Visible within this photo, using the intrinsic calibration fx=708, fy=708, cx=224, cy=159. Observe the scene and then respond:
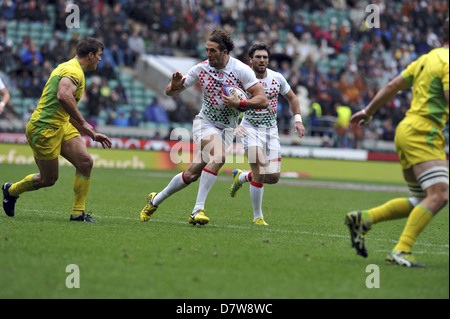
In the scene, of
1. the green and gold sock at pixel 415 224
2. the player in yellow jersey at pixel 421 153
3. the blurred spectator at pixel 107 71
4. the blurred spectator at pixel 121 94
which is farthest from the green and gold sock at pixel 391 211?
the blurred spectator at pixel 107 71

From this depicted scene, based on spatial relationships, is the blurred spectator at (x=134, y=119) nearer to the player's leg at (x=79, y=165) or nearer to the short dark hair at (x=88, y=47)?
the player's leg at (x=79, y=165)

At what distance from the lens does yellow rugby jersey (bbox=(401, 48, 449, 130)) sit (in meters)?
6.59

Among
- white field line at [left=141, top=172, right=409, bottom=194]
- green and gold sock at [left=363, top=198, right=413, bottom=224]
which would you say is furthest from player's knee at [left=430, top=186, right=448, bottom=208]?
white field line at [left=141, top=172, right=409, bottom=194]

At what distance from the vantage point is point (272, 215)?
12070 mm

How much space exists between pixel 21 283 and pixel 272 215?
7074 mm

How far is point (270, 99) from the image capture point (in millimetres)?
11102

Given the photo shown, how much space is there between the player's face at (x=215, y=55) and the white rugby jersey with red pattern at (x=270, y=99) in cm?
155

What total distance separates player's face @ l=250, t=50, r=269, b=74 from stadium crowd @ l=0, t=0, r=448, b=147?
47.7ft

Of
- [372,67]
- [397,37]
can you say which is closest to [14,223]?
[372,67]

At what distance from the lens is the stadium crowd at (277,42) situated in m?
25.3

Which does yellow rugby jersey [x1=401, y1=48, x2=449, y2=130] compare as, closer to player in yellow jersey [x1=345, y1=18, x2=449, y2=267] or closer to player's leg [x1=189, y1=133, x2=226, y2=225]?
player in yellow jersey [x1=345, y1=18, x2=449, y2=267]
